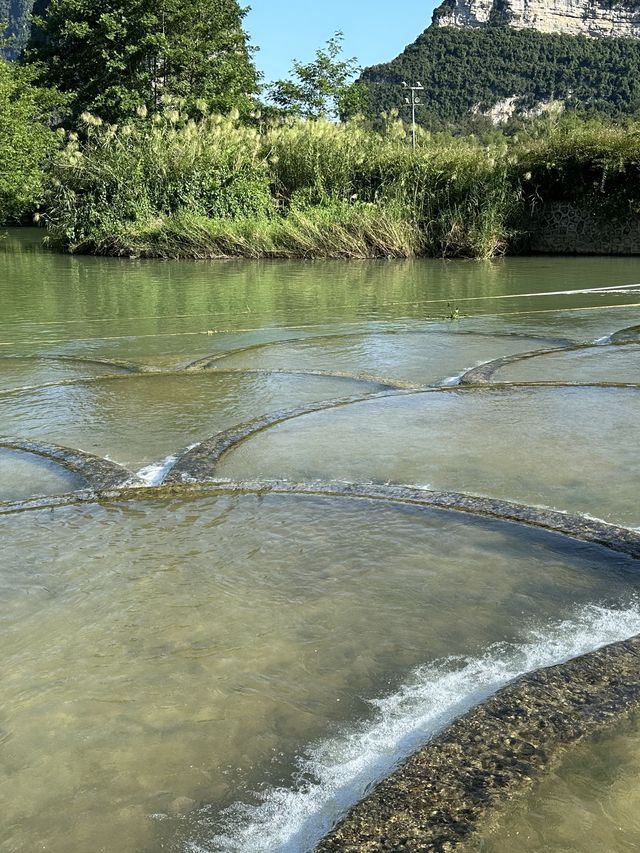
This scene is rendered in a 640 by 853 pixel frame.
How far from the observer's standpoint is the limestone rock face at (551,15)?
127562 millimetres

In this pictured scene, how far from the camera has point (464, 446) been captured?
395 cm

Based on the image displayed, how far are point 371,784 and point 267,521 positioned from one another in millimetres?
1492

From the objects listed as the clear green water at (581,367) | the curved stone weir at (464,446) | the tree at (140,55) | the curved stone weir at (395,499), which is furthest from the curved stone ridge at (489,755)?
the tree at (140,55)

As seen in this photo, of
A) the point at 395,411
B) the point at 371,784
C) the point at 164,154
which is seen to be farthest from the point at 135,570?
the point at 164,154

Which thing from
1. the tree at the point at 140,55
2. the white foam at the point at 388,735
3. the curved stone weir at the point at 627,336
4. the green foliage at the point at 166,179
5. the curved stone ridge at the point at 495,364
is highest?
the tree at the point at 140,55

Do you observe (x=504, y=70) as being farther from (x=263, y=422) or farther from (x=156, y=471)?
(x=156, y=471)

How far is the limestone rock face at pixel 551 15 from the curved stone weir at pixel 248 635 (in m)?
135

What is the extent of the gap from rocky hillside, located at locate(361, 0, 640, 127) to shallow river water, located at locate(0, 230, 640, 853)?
98.8 metres

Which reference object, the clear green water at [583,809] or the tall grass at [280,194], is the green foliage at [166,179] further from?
the clear green water at [583,809]

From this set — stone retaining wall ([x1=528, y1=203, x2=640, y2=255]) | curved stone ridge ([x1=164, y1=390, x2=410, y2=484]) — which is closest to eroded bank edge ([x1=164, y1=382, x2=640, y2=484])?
curved stone ridge ([x1=164, y1=390, x2=410, y2=484])

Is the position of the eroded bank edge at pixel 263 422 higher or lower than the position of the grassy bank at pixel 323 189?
lower

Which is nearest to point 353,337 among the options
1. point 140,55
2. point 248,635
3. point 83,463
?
point 83,463

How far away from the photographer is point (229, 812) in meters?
1.58

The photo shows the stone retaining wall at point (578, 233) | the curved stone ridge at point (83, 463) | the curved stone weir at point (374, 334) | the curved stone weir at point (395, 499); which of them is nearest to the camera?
the curved stone weir at point (395, 499)
